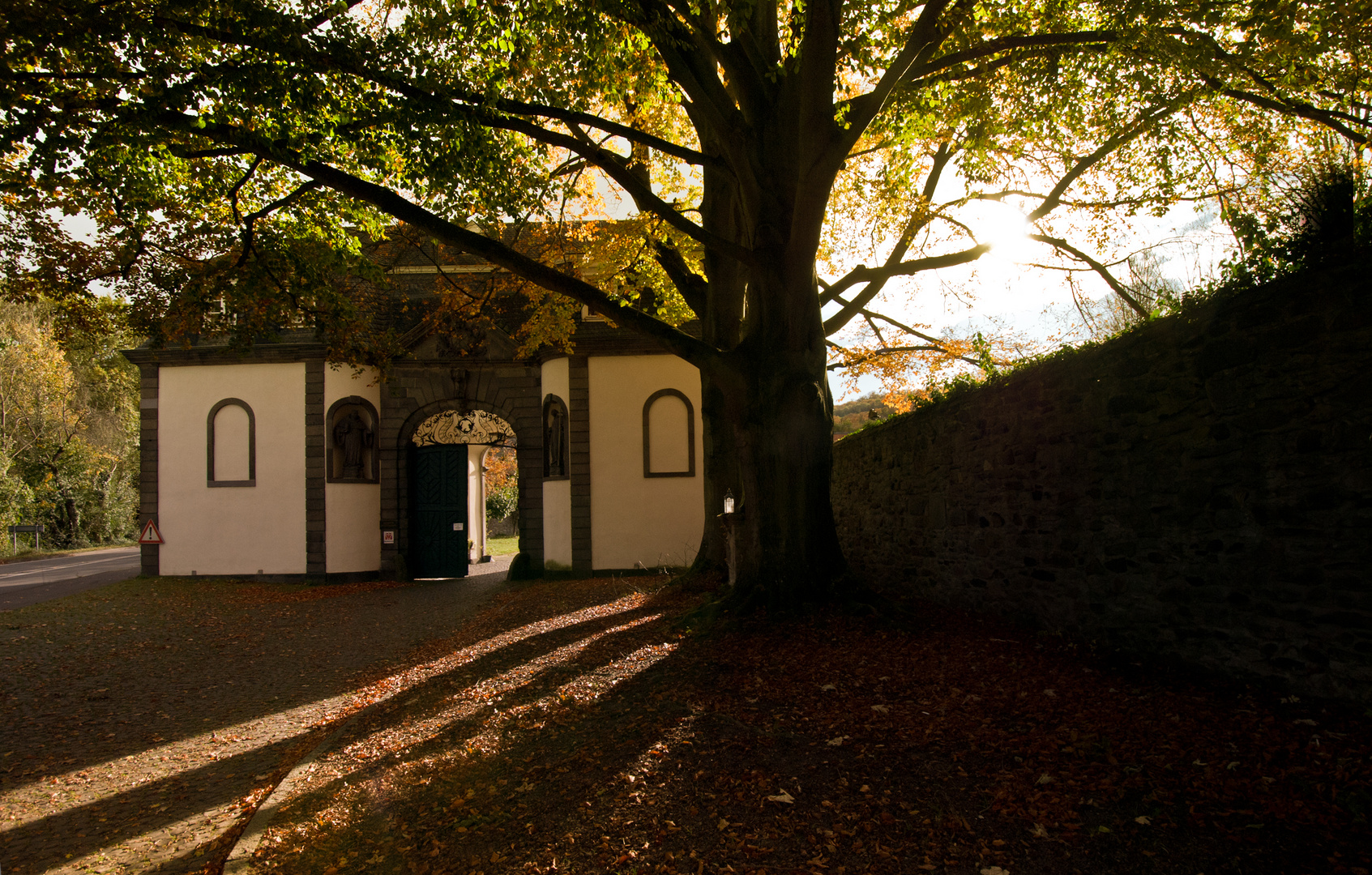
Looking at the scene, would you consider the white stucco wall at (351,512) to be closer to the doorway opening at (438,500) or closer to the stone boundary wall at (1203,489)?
the doorway opening at (438,500)

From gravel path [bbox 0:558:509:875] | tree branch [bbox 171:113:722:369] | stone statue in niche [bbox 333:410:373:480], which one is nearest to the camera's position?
gravel path [bbox 0:558:509:875]

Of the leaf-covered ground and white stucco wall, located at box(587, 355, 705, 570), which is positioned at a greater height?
white stucco wall, located at box(587, 355, 705, 570)

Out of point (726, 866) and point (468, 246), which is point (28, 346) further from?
point (726, 866)

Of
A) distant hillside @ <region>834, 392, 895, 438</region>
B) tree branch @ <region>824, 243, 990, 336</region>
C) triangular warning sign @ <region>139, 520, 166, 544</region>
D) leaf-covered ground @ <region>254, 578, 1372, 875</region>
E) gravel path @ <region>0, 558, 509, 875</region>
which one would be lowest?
gravel path @ <region>0, 558, 509, 875</region>

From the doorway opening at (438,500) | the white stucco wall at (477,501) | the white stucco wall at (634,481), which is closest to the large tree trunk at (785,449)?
the white stucco wall at (634,481)

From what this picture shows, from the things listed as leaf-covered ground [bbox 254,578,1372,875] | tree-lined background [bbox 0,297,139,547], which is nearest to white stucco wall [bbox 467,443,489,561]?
tree-lined background [bbox 0,297,139,547]

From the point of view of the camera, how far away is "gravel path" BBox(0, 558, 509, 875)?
3.94 metres

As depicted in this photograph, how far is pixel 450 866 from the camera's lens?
3.34m

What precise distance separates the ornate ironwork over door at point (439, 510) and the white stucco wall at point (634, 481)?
3.99 metres

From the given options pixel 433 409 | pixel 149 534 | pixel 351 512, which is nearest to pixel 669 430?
pixel 433 409

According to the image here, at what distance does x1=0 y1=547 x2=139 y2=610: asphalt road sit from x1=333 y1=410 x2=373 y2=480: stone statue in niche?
5.27m

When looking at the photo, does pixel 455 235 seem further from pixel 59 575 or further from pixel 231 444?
pixel 59 575

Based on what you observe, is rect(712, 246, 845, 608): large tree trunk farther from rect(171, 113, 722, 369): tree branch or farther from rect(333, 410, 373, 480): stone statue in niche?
rect(333, 410, 373, 480): stone statue in niche

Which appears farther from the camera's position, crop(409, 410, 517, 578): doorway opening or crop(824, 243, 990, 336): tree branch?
crop(409, 410, 517, 578): doorway opening
